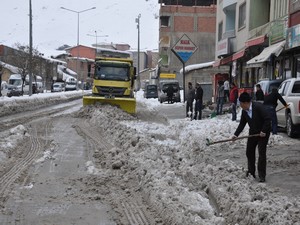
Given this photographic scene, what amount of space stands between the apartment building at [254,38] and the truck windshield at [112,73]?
6.17 metres

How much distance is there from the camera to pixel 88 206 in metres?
7.14

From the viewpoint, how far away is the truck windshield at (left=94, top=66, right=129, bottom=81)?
2522 centimetres

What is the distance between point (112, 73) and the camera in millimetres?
25375

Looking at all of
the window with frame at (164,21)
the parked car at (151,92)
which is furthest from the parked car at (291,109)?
the window with frame at (164,21)

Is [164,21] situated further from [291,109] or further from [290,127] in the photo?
[291,109]

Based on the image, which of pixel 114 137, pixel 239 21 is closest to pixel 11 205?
pixel 114 137

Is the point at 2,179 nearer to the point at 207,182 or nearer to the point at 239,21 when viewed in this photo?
the point at 207,182

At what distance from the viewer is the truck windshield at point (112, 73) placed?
25.2 metres

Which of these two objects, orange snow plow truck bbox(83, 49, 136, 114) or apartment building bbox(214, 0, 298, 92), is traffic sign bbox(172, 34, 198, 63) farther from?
orange snow plow truck bbox(83, 49, 136, 114)

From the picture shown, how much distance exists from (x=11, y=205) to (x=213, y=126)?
11261 millimetres

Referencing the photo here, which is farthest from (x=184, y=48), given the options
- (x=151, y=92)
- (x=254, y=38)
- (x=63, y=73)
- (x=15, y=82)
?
(x=63, y=73)

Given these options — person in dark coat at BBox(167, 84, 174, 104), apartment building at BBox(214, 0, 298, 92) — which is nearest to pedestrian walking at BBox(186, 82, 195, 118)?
apartment building at BBox(214, 0, 298, 92)

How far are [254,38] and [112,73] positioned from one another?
8367 mm

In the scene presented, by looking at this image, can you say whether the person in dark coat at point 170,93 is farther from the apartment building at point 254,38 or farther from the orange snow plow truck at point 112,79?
the orange snow plow truck at point 112,79
